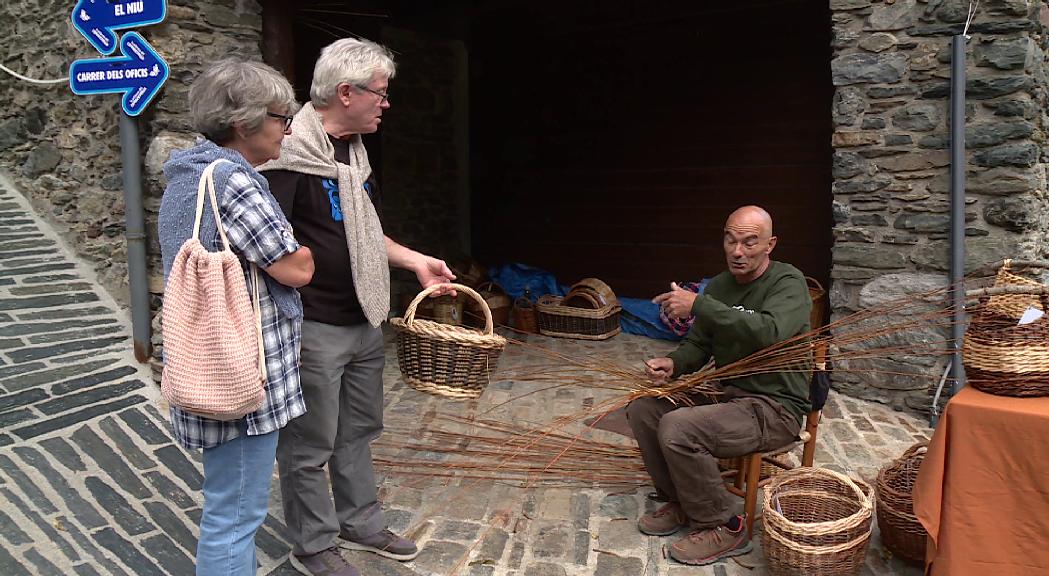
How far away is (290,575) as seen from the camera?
2758mm

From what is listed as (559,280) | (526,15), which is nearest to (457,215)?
(559,280)

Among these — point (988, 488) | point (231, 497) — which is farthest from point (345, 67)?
point (988, 488)

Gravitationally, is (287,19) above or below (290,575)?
above

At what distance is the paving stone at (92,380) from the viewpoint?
3908 millimetres

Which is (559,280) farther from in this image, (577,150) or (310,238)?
(310,238)

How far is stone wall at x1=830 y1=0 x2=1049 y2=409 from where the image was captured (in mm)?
4105

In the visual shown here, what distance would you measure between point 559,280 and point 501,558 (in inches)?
209

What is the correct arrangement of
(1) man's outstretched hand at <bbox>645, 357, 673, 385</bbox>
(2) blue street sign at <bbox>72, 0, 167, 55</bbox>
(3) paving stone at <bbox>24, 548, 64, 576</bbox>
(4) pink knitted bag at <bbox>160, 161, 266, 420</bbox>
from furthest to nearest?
(2) blue street sign at <bbox>72, 0, 167, 55</bbox> → (1) man's outstretched hand at <bbox>645, 357, 673, 385</bbox> → (3) paving stone at <bbox>24, 548, 64, 576</bbox> → (4) pink knitted bag at <bbox>160, 161, 266, 420</bbox>

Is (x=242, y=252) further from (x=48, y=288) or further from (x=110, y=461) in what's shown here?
(x=48, y=288)

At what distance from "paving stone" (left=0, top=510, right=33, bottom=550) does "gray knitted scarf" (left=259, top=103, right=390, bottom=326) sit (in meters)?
1.57

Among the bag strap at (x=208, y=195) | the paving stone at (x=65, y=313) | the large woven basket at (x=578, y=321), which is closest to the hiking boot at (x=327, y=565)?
the bag strap at (x=208, y=195)

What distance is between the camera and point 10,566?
264 cm

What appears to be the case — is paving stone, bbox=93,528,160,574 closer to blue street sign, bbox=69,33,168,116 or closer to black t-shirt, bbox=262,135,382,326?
black t-shirt, bbox=262,135,382,326

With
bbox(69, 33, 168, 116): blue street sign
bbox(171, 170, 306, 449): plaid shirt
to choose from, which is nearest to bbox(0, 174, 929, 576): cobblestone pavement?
bbox(171, 170, 306, 449): plaid shirt
